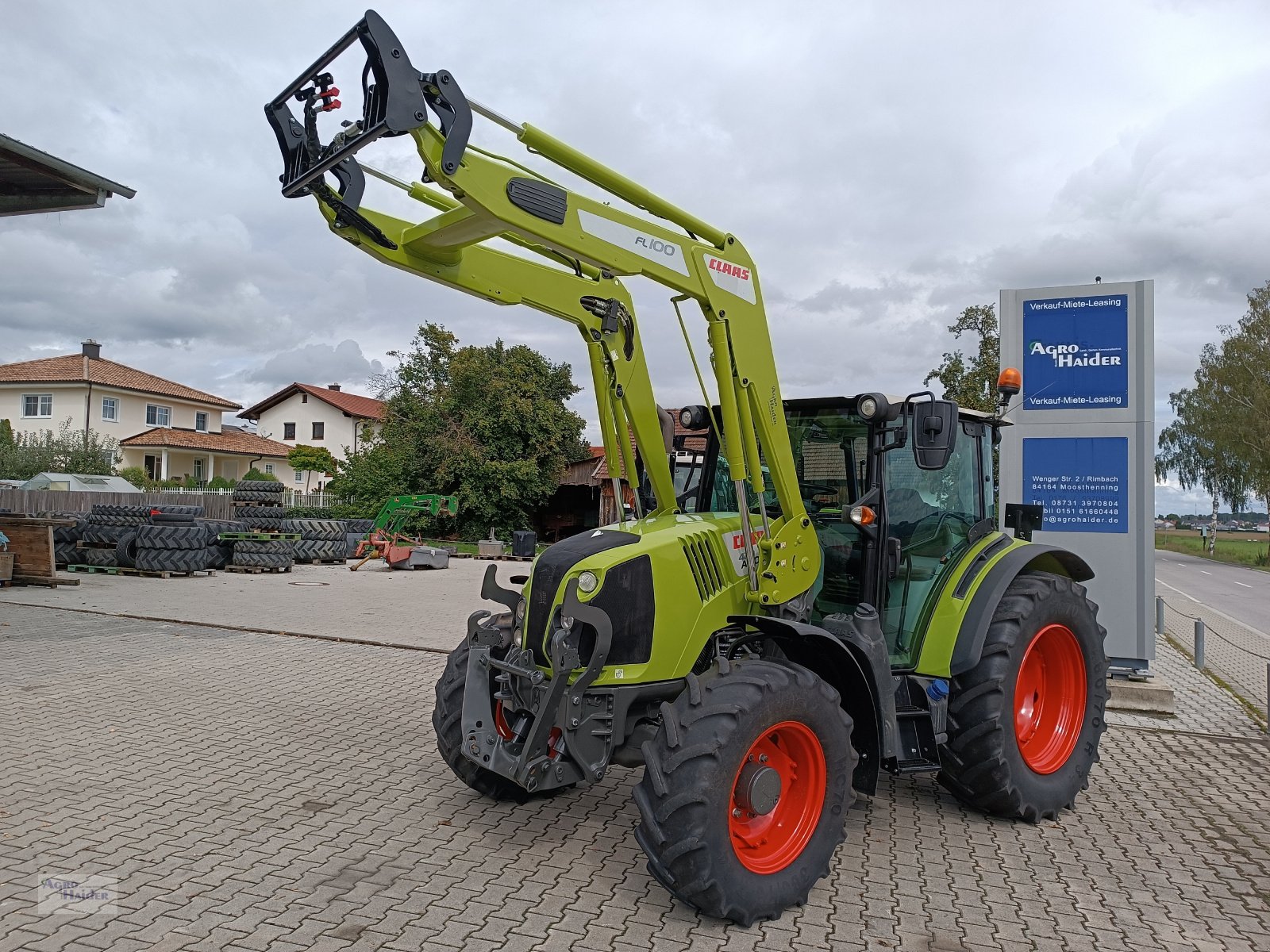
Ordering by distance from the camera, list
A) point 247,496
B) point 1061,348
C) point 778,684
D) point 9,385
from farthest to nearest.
Answer: 1. point 9,385
2. point 247,496
3. point 1061,348
4. point 778,684

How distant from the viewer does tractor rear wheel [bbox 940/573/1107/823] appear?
4.72 meters

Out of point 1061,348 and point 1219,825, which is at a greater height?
point 1061,348

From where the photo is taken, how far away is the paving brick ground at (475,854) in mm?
3562

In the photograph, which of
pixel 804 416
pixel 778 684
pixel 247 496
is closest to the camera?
pixel 778 684

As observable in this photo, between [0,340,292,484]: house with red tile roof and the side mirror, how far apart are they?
4313 cm

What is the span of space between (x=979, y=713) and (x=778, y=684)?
1.60 metres

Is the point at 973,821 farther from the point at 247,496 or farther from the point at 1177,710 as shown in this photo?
the point at 247,496

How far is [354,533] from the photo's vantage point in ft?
81.6

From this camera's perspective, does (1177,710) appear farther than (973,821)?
Yes

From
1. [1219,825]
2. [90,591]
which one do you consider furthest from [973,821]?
[90,591]

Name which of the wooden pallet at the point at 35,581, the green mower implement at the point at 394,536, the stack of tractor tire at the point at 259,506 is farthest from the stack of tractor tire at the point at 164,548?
the green mower implement at the point at 394,536

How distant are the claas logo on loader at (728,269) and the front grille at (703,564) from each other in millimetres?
1311

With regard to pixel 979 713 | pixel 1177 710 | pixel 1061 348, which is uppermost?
pixel 1061 348

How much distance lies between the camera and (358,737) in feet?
21.3
